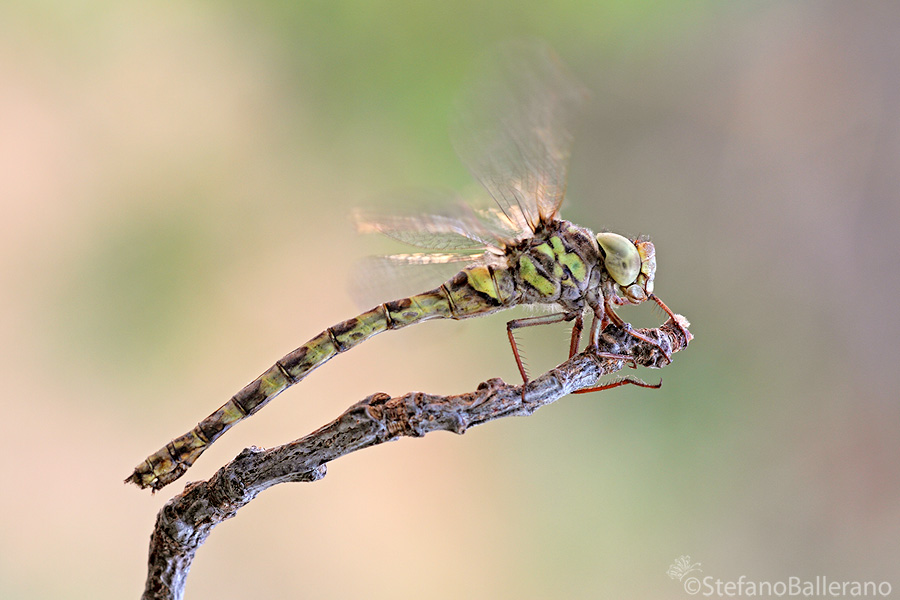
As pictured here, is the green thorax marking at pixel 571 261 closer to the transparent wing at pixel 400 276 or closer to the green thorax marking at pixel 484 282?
the green thorax marking at pixel 484 282

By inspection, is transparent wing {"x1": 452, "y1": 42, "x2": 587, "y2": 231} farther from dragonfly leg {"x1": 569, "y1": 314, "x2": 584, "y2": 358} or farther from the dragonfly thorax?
dragonfly leg {"x1": 569, "y1": 314, "x2": 584, "y2": 358}

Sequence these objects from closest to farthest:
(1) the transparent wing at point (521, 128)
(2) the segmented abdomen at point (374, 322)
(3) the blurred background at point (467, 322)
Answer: (2) the segmented abdomen at point (374, 322) → (1) the transparent wing at point (521, 128) → (3) the blurred background at point (467, 322)

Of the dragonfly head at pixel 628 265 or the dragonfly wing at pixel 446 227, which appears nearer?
the dragonfly head at pixel 628 265

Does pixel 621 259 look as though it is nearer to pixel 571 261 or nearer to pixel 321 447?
pixel 571 261

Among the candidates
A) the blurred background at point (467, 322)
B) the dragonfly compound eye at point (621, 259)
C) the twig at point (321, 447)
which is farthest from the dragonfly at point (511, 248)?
the blurred background at point (467, 322)

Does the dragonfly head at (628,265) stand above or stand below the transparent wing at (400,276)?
below

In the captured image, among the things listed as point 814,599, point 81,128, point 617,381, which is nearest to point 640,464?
point 814,599

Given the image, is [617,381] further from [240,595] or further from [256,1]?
[256,1]
